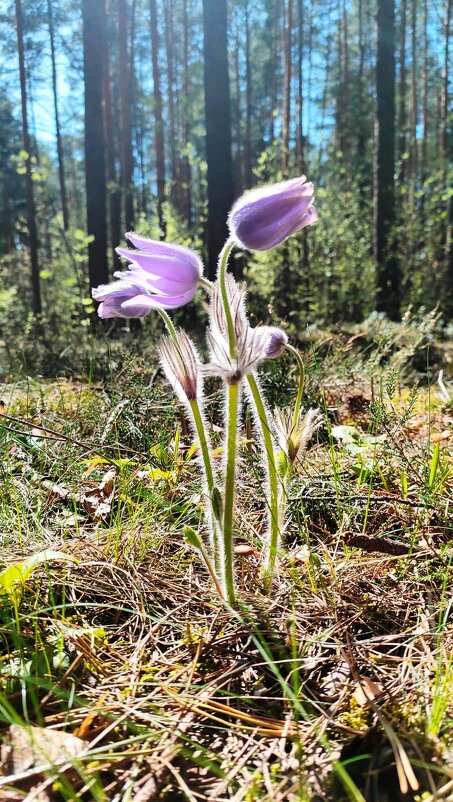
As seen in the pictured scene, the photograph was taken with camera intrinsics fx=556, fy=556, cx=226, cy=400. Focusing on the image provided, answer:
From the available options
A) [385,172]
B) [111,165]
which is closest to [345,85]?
[111,165]

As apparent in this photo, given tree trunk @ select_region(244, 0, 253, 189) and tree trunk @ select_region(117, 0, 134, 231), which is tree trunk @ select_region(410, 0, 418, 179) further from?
tree trunk @ select_region(117, 0, 134, 231)

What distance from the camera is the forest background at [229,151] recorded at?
7.74 m

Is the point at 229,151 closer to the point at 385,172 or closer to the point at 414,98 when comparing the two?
the point at 385,172

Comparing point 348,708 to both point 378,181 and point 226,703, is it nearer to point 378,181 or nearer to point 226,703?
point 226,703

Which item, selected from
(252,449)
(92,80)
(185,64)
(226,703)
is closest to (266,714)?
A: (226,703)

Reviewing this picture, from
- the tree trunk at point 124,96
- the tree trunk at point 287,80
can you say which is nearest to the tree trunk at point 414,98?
the tree trunk at point 287,80

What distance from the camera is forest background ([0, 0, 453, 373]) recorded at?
774 cm

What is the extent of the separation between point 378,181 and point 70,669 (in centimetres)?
920

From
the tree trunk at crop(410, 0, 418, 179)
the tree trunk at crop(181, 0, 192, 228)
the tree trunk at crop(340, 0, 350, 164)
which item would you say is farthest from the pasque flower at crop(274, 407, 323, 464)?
the tree trunk at crop(340, 0, 350, 164)

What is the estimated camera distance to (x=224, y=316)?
127 centimetres

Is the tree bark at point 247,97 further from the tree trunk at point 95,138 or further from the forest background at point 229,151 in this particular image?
the tree trunk at point 95,138

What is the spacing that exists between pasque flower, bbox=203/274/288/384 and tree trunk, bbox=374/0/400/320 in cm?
761

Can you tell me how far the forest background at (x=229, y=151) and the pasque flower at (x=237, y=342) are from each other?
1.18 metres

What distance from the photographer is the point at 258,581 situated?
4.50 feet
